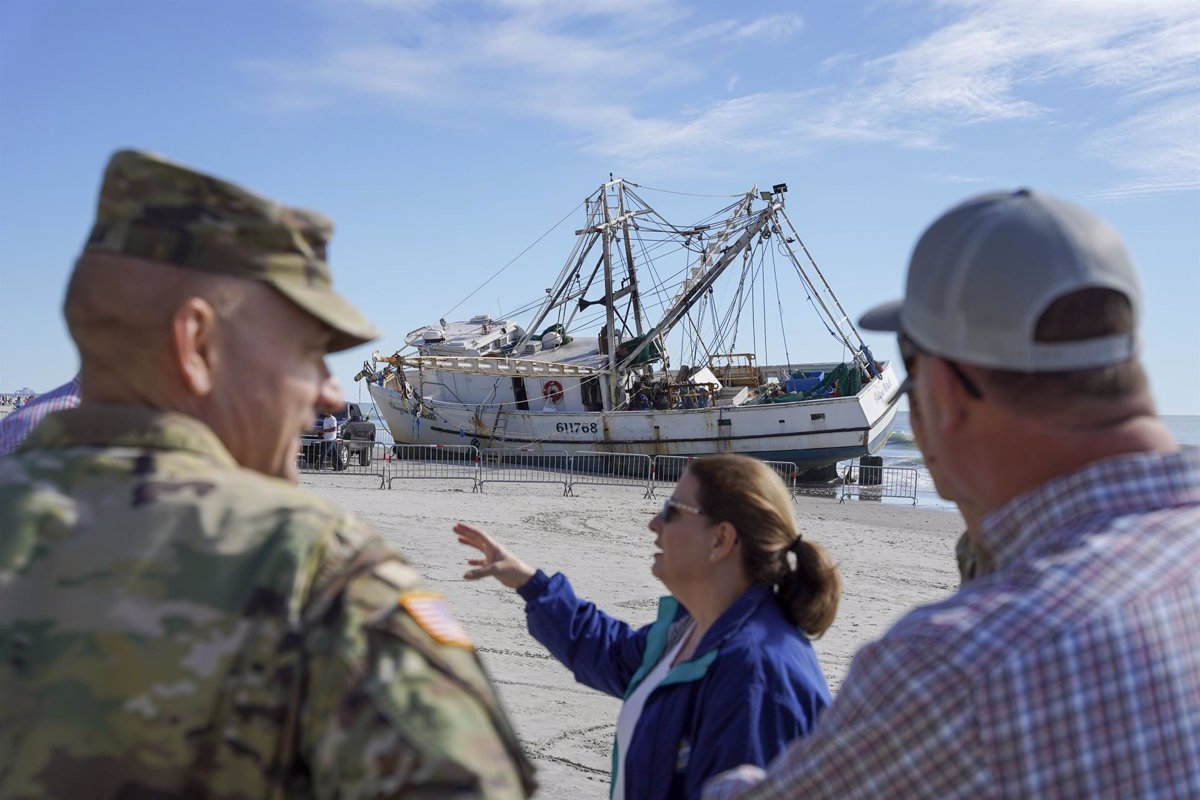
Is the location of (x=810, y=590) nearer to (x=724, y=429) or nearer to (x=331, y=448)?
(x=331, y=448)

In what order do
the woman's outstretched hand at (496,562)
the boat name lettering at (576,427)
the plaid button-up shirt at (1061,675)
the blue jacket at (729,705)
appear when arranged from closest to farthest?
the plaid button-up shirt at (1061,675), the blue jacket at (729,705), the woman's outstretched hand at (496,562), the boat name lettering at (576,427)

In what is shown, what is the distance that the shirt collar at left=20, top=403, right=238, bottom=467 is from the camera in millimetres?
1406

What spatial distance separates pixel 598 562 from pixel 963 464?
1104cm

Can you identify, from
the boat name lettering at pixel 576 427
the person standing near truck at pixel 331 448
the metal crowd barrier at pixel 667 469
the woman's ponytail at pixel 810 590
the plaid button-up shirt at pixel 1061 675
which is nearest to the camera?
the plaid button-up shirt at pixel 1061 675

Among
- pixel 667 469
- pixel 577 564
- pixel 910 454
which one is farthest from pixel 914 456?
pixel 577 564

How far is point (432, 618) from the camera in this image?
1284 millimetres

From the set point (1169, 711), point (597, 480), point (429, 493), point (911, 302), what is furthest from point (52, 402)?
point (597, 480)

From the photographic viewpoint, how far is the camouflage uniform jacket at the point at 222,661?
1206 millimetres

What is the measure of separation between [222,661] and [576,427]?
31850 mm

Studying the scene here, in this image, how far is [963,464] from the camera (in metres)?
1.45

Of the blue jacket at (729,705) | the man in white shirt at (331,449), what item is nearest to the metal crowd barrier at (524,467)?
the man in white shirt at (331,449)

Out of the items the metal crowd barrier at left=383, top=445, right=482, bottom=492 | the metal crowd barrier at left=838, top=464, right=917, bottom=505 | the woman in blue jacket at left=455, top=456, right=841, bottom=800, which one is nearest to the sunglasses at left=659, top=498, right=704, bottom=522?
the woman in blue jacket at left=455, top=456, right=841, bottom=800

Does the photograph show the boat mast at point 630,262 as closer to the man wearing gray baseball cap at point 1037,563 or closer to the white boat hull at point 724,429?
the white boat hull at point 724,429

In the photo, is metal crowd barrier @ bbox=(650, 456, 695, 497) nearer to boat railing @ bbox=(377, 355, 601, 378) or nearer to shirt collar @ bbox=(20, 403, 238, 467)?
boat railing @ bbox=(377, 355, 601, 378)
